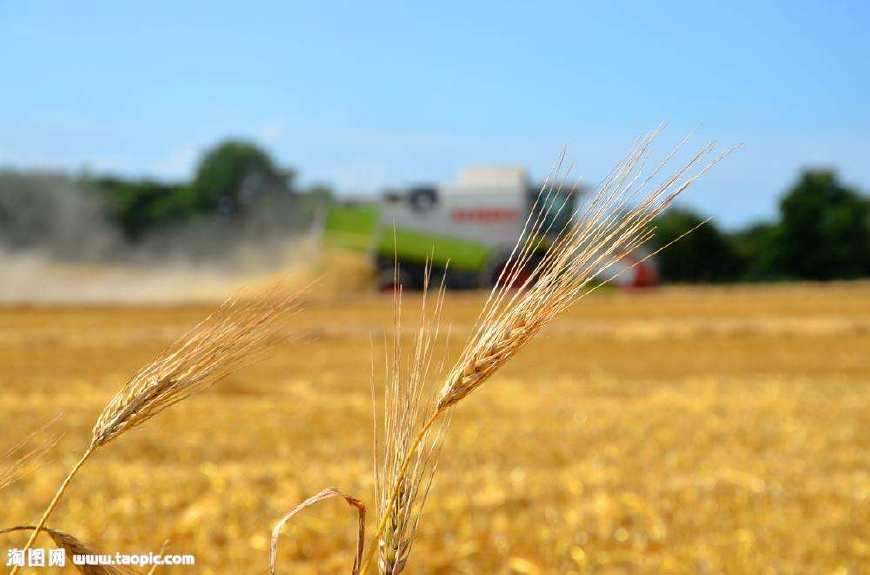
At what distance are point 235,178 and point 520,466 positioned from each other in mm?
60453

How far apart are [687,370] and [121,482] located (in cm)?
1397

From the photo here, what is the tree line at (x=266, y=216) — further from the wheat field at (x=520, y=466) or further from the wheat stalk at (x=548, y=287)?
the wheat stalk at (x=548, y=287)

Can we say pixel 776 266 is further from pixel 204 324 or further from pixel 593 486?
pixel 204 324

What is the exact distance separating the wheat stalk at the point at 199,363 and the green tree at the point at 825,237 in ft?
207

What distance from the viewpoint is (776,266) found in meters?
61.9

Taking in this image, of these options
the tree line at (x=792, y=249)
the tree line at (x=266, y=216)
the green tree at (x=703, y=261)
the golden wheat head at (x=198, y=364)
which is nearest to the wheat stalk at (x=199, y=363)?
the golden wheat head at (x=198, y=364)

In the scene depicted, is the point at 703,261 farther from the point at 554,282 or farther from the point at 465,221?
the point at 554,282

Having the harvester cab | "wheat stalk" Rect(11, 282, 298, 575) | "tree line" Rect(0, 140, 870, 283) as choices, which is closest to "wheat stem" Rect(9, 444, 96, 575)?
"wheat stalk" Rect(11, 282, 298, 575)

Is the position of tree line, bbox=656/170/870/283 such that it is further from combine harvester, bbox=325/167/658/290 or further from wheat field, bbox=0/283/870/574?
wheat field, bbox=0/283/870/574

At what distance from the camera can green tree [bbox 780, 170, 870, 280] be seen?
6000cm

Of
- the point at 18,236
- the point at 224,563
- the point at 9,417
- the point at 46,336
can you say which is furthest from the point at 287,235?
the point at 224,563

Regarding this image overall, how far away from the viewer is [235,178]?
6662 centimetres

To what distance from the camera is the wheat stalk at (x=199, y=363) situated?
1051mm

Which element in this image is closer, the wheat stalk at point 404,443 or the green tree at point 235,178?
the wheat stalk at point 404,443
